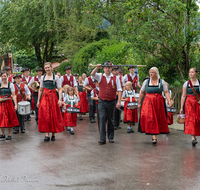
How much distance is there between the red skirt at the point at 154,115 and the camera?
8469 mm

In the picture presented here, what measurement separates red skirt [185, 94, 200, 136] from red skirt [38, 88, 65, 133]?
3.49 meters

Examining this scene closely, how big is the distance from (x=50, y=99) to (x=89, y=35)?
16.7 m

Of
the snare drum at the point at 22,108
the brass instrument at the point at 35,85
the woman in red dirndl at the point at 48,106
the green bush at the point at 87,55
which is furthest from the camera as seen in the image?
the green bush at the point at 87,55

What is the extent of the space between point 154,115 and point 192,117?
0.97 metres

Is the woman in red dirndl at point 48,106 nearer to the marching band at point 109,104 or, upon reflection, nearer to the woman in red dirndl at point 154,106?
the marching band at point 109,104

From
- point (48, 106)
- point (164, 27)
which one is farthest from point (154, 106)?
point (164, 27)

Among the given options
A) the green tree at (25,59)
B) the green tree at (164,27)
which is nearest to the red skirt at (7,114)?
the green tree at (164,27)

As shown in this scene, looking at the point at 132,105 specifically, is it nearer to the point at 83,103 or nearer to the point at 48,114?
the point at 48,114

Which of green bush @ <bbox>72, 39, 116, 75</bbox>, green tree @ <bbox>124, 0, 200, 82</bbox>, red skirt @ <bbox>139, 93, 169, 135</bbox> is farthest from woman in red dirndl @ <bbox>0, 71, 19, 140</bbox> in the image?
green bush @ <bbox>72, 39, 116, 75</bbox>

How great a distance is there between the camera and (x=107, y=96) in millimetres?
8625

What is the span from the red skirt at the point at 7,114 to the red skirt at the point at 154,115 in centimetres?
375

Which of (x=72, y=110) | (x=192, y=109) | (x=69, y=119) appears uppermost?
(x=192, y=109)

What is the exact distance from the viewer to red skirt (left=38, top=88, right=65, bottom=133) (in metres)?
8.94

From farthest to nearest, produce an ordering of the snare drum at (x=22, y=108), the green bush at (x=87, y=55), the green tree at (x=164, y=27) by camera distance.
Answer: the green bush at (x=87, y=55), the green tree at (x=164, y=27), the snare drum at (x=22, y=108)
